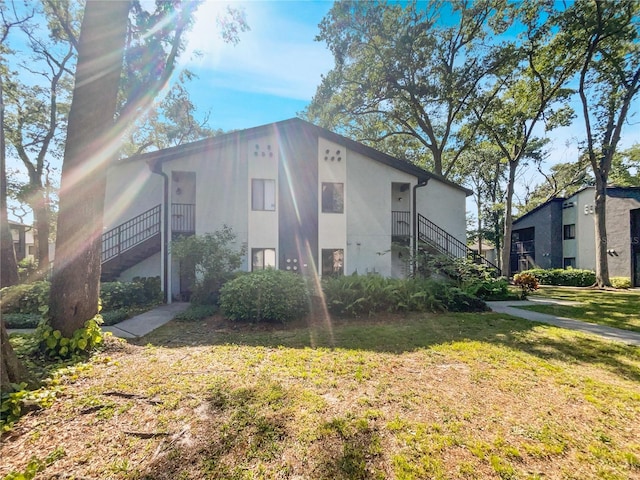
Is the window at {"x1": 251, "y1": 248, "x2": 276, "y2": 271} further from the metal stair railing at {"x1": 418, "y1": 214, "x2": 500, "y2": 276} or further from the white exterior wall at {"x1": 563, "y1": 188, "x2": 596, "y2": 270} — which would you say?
the white exterior wall at {"x1": 563, "y1": 188, "x2": 596, "y2": 270}

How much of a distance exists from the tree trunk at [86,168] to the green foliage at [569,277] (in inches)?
919

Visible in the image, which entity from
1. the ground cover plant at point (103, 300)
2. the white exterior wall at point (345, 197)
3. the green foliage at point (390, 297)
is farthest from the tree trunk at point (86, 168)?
the white exterior wall at point (345, 197)

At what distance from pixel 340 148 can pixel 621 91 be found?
16950mm

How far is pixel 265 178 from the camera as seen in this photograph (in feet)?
39.1

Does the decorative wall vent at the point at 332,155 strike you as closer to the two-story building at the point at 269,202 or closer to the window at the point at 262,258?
the two-story building at the point at 269,202

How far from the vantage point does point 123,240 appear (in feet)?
38.1

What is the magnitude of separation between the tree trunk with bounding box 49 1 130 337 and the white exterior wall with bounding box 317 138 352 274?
8.36 meters

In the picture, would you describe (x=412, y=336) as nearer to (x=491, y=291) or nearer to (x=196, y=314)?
(x=196, y=314)

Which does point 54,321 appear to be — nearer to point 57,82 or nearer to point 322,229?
point 322,229

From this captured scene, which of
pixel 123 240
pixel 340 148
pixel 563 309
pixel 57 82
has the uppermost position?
pixel 57 82

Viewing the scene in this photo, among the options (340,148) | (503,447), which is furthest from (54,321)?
(340,148)

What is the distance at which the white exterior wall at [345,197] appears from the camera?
12125 mm

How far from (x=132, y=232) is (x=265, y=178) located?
20.1 feet

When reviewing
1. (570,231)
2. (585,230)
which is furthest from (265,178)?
(570,231)
